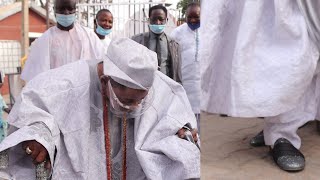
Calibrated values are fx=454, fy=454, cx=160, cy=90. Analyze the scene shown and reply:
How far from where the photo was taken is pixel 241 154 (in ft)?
10.8

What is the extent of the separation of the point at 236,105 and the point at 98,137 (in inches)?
44.8

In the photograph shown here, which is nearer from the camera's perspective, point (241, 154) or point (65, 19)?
point (241, 154)

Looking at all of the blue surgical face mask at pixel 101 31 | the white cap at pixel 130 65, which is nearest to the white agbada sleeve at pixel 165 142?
the white cap at pixel 130 65

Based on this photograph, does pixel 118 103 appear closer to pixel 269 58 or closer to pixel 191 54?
pixel 269 58

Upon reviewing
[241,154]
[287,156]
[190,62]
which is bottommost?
[241,154]

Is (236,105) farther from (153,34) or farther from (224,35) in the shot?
(153,34)

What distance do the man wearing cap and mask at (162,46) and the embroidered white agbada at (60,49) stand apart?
0.50 metres

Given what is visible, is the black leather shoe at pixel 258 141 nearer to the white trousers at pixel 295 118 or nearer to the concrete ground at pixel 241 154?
the concrete ground at pixel 241 154

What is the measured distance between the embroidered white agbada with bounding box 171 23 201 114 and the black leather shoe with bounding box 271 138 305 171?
2.06 m

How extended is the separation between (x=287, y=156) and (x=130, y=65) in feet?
4.58

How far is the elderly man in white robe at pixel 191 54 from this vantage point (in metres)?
5.05

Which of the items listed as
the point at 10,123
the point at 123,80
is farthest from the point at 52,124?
the point at 123,80

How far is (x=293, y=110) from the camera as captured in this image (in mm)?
3127

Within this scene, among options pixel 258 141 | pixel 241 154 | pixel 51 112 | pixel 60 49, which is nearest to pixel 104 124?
pixel 51 112
